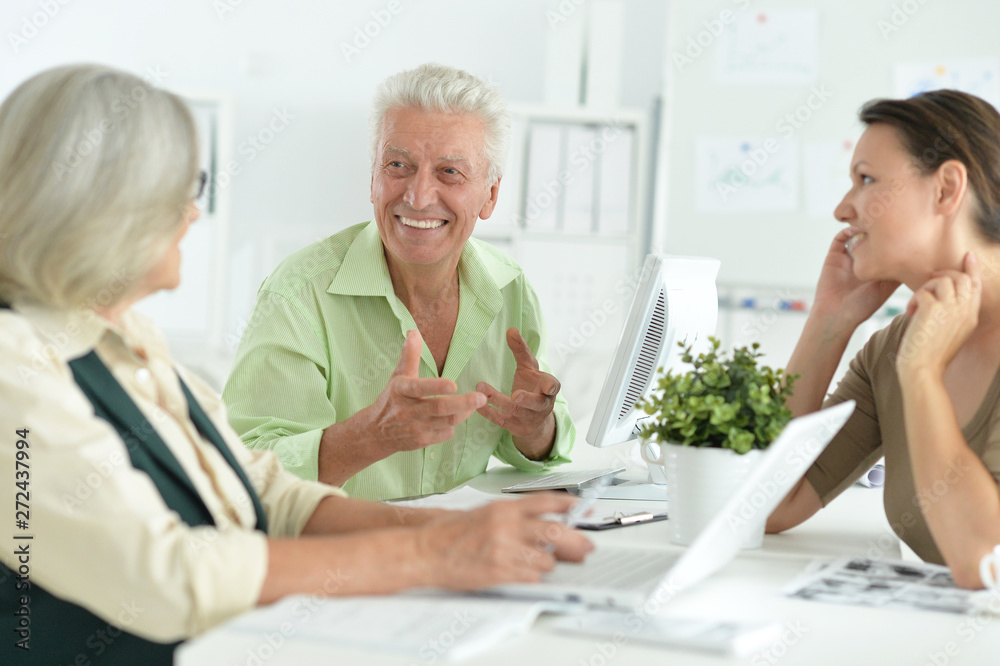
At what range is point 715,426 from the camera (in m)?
1.15

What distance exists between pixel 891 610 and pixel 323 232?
325cm

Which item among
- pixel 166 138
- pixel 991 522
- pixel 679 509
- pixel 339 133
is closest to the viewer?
pixel 166 138

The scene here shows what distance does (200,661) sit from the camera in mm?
768

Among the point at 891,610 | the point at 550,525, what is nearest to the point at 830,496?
the point at 891,610

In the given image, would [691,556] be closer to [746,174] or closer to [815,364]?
[815,364]

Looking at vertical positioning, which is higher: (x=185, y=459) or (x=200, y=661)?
(x=185, y=459)

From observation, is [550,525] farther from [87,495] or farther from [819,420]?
[87,495]

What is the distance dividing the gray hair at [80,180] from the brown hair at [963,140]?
0.99 metres

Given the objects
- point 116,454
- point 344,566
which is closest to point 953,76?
point 344,566

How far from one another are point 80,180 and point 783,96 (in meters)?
2.98

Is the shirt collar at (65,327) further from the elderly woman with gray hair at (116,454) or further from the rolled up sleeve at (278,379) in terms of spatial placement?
the rolled up sleeve at (278,379)

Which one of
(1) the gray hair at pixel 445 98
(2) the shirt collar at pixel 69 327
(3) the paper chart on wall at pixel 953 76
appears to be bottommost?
(2) the shirt collar at pixel 69 327

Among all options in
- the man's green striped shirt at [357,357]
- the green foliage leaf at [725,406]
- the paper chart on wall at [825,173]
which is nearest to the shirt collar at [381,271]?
the man's green striped shirt at [357,357]

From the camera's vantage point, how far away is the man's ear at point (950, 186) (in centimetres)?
126
